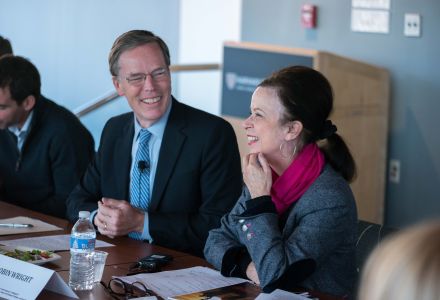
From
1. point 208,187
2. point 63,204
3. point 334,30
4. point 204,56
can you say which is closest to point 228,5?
point 204,56

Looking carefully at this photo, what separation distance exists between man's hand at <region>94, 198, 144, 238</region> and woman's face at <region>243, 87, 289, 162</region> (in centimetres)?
54


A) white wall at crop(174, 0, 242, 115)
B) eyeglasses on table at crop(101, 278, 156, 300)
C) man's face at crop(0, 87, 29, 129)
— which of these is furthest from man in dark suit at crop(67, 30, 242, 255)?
white wall at crop(174, 0, 242, 115)

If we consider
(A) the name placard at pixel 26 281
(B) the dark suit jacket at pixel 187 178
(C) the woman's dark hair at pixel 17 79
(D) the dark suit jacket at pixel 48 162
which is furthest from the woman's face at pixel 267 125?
Result: (C) the woman's dark hair at pixel 17 79

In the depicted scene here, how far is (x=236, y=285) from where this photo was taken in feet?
7.54

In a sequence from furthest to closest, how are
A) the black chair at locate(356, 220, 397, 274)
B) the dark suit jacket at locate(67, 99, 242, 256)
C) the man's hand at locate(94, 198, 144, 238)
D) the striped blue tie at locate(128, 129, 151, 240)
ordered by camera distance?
the striped blue tie at locate(128, 129, 151, 240) → the dark suit jacket at locate(67, 99, 242, 256) → the man's hand at locate(94, 198, 144, 238) → the black chair at locate(356, 220, 397, 274)

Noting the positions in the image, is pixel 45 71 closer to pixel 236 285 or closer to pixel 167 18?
pixel 167 18

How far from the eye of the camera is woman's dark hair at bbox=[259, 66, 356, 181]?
247 cm

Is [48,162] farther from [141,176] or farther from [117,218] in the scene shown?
[117,218]

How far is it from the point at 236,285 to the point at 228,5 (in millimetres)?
5031

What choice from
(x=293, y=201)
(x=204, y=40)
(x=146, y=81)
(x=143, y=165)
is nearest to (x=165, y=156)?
(x=143, y=165)

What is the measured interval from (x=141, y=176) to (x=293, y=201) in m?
0.80

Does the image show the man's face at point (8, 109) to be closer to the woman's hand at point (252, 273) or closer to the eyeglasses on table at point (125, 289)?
the eyeglasses on table at point (125, 289)

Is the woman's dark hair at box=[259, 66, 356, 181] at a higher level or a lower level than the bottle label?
higher

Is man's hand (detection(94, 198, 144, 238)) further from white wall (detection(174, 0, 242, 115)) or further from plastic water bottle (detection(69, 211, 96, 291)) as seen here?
white wall (detection(174, 0, 242, 115))
